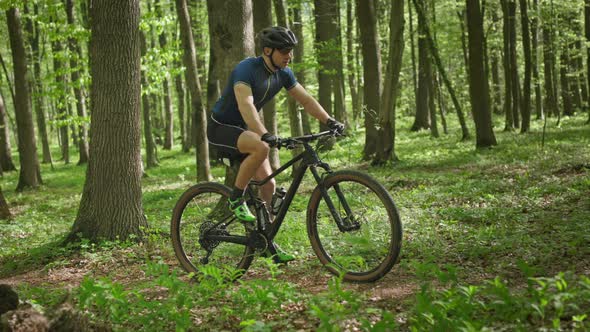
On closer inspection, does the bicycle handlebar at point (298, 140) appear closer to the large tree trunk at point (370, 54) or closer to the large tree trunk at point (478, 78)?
the large tree trunk at point (370, 54)

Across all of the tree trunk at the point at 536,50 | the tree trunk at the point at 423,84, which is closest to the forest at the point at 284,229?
the tree trunk at the point at 423,84

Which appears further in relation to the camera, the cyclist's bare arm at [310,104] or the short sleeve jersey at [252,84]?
the cyclist's bare arm at [310,104]

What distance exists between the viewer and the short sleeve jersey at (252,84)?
16.8 ft

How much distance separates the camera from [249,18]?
9.07 m

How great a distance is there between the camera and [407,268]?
5.32 meters

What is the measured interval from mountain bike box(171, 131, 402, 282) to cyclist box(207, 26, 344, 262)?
16cm

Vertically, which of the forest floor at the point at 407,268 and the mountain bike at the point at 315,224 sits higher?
the mountain bike at the point at 315,224

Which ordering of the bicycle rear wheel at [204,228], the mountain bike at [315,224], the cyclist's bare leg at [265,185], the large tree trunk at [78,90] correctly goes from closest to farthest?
the mountain bike at [315,224] → the cyclist's bare leg at [265,185] → the bicycle rear wheel at [204,228] → the large tree trunk at [78,90]

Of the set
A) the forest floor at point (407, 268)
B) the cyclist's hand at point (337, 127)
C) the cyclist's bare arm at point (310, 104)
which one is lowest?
the forest floor at point (407, 268)

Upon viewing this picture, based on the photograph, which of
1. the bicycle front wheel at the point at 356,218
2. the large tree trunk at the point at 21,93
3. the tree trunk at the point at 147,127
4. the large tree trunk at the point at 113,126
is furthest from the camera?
the tree trunk at the point at 147,127

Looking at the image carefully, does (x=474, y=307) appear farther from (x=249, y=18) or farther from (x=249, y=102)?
(x=249, y=18)

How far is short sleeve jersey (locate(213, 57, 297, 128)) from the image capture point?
5125mm

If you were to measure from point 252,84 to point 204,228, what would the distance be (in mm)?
1698

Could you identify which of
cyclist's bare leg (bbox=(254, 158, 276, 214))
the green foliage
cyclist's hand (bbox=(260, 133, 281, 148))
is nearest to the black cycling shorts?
cyclist's bare leg (bbox=(254, 158, 276, 214))
